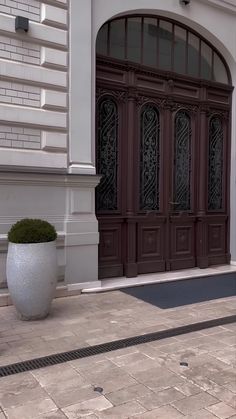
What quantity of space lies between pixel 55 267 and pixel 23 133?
2.03 metres

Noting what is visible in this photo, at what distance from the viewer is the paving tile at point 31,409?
10.1ft

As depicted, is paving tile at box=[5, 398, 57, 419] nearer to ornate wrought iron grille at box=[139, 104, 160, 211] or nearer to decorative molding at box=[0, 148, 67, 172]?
decorative molding at box=[0, 148, 67, 172]

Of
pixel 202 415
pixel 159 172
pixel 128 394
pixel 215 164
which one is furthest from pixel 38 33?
pixel 202 415

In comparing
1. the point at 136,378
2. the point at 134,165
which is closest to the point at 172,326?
the point at 136,378

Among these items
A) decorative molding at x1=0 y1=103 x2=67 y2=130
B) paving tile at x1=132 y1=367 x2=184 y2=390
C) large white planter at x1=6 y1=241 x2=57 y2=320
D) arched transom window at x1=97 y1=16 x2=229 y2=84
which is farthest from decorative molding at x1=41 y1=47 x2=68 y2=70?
paving tile at x1=132 y1=367 x2=184 y2=390

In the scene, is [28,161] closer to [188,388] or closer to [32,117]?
[32,117]

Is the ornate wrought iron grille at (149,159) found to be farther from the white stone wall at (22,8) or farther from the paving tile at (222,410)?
the paving tile at (222,410)

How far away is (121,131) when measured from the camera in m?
7.27

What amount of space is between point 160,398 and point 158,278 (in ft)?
13.2

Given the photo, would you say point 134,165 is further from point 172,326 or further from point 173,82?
point 172,326

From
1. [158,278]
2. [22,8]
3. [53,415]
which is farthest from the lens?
[158,278]

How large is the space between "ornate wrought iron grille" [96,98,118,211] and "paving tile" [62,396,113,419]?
405cm

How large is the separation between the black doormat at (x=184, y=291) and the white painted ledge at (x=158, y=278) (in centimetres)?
8

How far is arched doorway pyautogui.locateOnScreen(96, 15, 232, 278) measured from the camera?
23.6 feet
